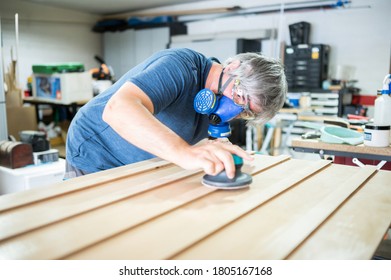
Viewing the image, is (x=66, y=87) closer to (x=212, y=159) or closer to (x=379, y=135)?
(x=379, y=135)

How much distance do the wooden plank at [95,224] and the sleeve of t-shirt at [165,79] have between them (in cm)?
28

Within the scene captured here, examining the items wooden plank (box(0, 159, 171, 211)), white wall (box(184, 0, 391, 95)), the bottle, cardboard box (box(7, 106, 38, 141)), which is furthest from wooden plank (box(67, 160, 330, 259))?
white wall (box(184, 0, 391, 95))

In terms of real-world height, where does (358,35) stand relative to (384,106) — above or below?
above

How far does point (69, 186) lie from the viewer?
0.95 metres

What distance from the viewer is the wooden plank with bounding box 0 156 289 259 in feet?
2.02

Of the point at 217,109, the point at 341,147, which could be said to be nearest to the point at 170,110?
the point at 217,109

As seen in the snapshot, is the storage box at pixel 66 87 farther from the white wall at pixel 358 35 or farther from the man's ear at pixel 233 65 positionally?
the man's ear at pixel 233 65

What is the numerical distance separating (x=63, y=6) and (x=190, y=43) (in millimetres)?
2561

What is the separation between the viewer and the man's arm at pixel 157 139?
3.10 ft

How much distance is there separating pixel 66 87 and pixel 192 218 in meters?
4.48

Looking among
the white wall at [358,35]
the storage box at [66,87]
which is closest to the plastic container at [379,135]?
the white wall at [358,35]

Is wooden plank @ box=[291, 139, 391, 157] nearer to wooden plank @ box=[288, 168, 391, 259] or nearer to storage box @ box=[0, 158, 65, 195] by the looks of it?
wooden plank @ box=[288, 168, 391, 259]
